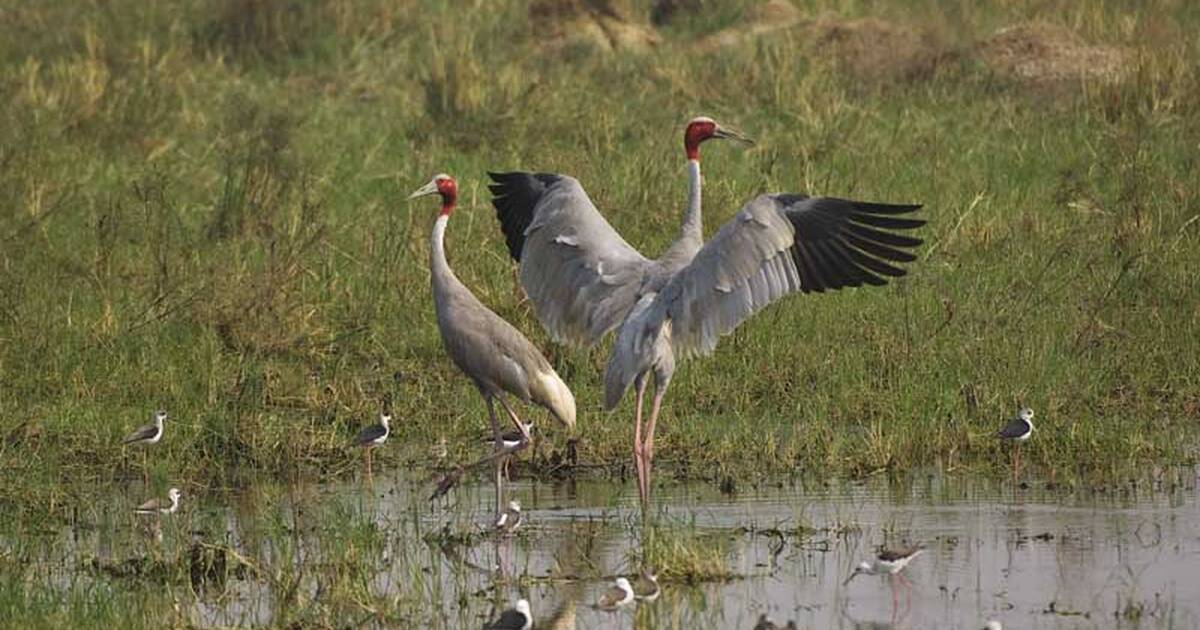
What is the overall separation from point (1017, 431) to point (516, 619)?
2557 millimetres

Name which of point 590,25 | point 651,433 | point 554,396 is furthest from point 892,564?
point 590,25

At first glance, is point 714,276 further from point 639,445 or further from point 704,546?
point 704,546

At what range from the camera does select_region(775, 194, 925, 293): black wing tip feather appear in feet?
25.2

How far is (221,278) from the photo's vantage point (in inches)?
385

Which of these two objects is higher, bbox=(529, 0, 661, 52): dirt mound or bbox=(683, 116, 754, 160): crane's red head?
bbox=(529, 0, 661, 52): dirt mound

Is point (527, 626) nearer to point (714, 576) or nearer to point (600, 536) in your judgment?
point (714, 576)

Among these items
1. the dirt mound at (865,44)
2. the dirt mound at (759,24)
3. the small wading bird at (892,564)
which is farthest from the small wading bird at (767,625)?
the dirt mound at (759,24)

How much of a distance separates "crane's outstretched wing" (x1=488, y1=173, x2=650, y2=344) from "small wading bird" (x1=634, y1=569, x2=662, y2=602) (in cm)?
202

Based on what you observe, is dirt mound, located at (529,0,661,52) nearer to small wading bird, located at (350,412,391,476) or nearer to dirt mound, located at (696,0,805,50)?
dirt mound, located at (696,0,805,50)

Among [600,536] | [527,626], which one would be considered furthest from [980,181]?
[527,626]

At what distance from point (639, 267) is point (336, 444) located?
130 centimetres

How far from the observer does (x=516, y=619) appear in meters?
5.74

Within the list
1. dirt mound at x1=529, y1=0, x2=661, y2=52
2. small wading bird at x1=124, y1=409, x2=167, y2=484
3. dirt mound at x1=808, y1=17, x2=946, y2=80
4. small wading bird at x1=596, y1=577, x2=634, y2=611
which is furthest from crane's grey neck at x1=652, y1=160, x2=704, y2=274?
dirt mound at x1=529, y1=0, x2=661, y2=52

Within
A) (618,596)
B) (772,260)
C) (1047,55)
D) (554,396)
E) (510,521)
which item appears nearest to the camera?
(618,596)
